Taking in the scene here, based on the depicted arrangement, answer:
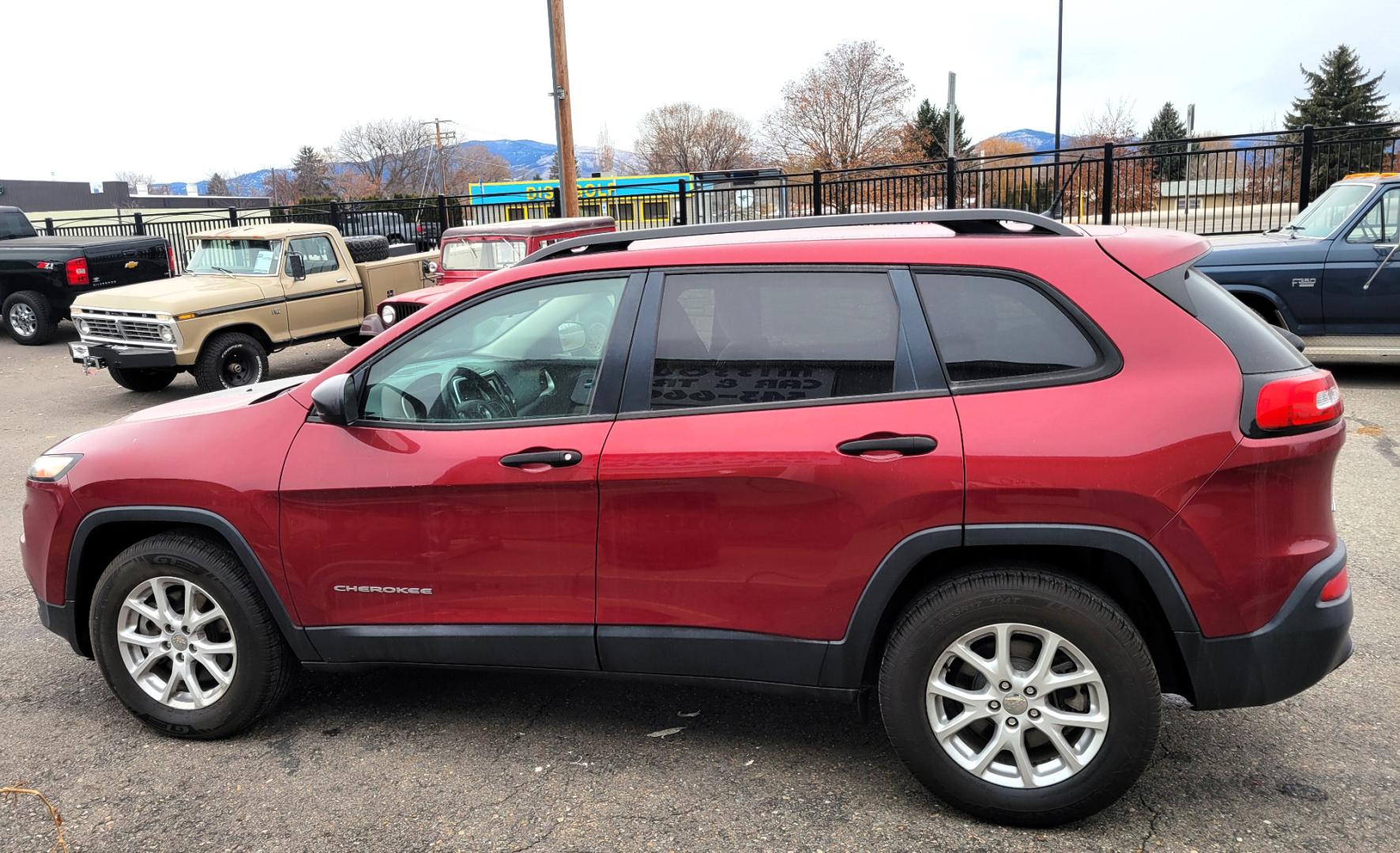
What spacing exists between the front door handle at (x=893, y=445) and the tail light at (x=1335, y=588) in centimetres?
118

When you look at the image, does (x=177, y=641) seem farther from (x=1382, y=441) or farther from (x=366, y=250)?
(x=366, y=250)

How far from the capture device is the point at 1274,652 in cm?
293

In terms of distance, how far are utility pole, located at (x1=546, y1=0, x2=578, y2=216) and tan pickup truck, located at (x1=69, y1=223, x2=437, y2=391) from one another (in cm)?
358

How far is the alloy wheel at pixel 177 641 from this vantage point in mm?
3750

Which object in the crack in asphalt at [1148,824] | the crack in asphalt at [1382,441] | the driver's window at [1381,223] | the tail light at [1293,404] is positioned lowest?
the crack in asphalt at [1148,824]

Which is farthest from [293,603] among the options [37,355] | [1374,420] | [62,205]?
[62,205]

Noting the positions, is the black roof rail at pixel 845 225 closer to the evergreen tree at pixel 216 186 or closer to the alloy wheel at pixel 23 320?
the alloy wheel at pixel 23 320

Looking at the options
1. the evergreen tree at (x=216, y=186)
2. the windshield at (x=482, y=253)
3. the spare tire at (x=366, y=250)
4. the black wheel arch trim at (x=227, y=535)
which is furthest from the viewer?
the evergreen tree at (x=216, y=186)

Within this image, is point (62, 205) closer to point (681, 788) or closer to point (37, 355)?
point (37, 355)

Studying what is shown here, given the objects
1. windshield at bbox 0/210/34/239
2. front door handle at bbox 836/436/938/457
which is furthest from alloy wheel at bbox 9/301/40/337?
front door handle at bbox 836/436/938/457

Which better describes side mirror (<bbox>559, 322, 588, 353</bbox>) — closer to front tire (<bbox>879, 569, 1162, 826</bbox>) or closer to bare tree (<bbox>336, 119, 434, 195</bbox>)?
front tire (<bbox>879, 569, 1162, 826</bbox>)

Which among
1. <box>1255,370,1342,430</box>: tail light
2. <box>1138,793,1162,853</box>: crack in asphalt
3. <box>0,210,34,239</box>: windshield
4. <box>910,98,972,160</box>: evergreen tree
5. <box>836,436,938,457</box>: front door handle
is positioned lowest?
<box>1138,793,1162,853</box>: crack in asphalt

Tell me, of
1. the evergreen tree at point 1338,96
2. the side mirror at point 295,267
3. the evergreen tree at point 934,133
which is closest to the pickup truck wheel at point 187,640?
the side mirror at point 295,267

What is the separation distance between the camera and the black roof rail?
3336mm
